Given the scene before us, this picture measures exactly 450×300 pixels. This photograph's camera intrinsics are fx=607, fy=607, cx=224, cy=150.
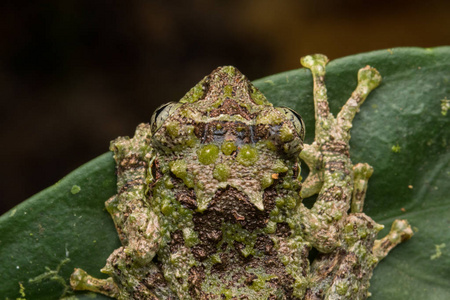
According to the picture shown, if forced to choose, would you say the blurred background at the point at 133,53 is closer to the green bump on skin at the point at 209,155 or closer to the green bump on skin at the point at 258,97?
the green bump on skin at the point at 258,97

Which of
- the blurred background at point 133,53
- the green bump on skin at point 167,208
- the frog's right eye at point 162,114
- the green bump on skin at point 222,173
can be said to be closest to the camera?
the green bump on skin at point 222,173

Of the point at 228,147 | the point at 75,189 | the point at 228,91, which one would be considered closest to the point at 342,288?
the point at 228,147

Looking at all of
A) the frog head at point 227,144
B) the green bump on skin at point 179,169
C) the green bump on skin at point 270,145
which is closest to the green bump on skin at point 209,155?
the frog head at point 227,144

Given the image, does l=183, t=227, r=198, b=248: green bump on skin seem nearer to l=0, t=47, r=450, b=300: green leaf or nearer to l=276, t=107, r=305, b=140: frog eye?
l=0, t=47, r=450, b=300: green leaf

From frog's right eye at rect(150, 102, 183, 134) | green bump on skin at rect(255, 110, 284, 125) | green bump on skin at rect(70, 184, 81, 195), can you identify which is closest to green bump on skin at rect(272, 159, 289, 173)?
green bump on skin at rect(255, 110, 284, 125)

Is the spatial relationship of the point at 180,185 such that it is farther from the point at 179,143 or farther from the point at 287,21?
the point at 287,21
